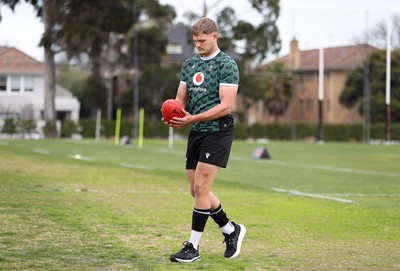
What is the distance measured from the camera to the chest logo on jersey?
27.6ft

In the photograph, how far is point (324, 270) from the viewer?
7.75 meters

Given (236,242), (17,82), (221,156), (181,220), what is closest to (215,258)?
(236,242)

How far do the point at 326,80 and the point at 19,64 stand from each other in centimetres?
3026

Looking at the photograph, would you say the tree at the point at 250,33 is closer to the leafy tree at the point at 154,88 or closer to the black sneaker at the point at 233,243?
the leafy tree at the point at 154,88

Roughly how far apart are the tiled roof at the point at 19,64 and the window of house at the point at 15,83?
1317 millimetres

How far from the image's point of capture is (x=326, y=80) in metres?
86.4

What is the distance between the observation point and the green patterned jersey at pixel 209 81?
8328 mm

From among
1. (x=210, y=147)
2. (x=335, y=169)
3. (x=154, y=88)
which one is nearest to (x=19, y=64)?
(x=154, y=88)

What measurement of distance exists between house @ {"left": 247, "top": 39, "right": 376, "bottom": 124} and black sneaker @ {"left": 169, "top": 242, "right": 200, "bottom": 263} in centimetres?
6614

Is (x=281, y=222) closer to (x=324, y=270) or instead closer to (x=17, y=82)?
(x=324, y=270)

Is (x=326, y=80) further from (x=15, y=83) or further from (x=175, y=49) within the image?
(x=15, y=83)

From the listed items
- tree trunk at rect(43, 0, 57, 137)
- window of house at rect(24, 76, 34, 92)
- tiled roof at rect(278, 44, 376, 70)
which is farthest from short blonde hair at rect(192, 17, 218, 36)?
window of house at rect(24, 76, 34, 92)

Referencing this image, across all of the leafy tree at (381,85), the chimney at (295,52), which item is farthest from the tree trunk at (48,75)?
the leafy tree at (381,85)

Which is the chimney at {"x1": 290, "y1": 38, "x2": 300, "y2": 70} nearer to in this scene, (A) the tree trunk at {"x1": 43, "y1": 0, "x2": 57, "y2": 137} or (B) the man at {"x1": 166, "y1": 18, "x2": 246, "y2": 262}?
(A) the tree trunk at {"x1": 43, "y1": 0, "x2": 57, "y2": 137}
